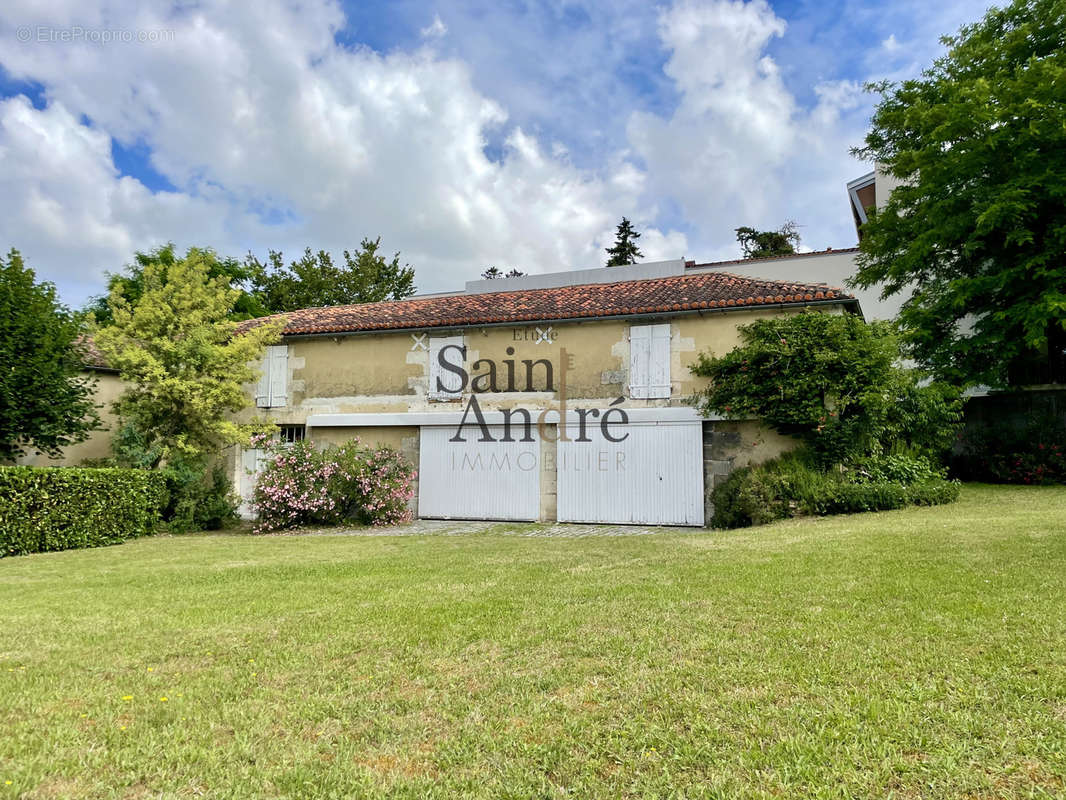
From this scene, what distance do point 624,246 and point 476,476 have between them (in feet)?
88.8

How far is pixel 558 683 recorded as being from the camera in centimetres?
316

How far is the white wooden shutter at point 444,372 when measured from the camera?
13.5 m

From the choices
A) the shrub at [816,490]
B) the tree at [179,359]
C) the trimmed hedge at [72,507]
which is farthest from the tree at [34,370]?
the shrub at [816,490]

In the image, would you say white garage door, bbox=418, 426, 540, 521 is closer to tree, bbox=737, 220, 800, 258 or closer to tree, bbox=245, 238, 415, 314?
tree, bbox=245, 238, 415, 314

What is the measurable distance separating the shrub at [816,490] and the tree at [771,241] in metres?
23.2

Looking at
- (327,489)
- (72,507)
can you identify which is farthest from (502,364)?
(72,507)

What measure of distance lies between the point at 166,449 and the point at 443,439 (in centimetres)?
563

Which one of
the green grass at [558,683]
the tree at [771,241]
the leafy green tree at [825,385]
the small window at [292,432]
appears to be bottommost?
the green grass at [558,683]

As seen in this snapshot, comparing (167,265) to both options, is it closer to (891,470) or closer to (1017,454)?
(891,470)

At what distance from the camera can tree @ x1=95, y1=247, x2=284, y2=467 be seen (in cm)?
1241

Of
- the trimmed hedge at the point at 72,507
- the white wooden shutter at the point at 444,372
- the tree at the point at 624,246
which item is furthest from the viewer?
the tree at the point at 624,246

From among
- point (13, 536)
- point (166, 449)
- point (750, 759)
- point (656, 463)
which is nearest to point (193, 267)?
point (166, 449)

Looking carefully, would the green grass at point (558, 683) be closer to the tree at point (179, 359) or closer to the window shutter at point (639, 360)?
the window shutter at point (639, 360)

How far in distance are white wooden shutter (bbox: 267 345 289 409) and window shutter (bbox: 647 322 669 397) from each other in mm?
8284
